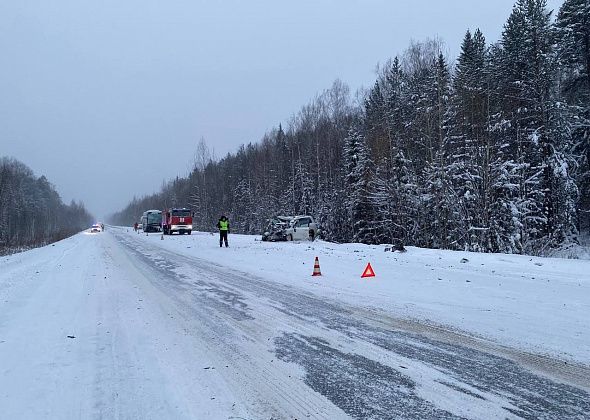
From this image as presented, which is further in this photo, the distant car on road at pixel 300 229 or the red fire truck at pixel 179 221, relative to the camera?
the red fire truck at pixel 179 221

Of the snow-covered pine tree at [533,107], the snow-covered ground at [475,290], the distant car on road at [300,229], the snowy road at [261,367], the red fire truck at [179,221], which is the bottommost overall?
the snowy road at [261,367]

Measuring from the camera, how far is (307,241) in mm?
28328

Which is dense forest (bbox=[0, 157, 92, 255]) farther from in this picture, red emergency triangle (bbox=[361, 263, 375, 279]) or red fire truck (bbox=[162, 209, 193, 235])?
red emergency triangle (bbox=[361, 263, 375, 279])

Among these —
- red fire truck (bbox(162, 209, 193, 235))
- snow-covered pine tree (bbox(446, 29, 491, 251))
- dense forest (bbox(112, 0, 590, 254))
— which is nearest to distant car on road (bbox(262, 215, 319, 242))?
dense forest (bbox(112, 0, 590, 254))

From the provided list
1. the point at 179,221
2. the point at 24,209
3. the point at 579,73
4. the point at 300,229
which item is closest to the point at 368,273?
the point at 300,229

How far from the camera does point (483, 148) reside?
2481cm

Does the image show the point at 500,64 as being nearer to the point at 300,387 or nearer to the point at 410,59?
the point at 410,59

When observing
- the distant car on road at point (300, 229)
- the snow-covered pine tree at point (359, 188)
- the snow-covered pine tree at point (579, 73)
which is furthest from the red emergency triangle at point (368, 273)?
the snow-covered pine tree at point (359, 188)

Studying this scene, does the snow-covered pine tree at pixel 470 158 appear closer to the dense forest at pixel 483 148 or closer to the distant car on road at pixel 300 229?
the dense forest at pixel 483 148

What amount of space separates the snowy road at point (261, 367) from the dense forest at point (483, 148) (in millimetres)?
18330

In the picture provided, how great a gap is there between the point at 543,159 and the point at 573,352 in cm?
3048

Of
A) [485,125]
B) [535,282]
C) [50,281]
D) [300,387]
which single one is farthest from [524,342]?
[485,125]

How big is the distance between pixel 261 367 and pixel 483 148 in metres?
23.8

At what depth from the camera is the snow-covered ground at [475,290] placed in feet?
20.2
